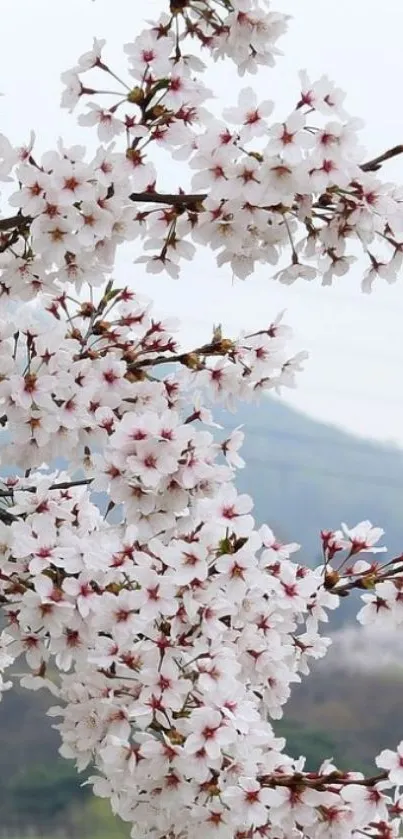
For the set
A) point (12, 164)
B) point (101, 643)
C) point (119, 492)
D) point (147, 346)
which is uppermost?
point (12, 164)

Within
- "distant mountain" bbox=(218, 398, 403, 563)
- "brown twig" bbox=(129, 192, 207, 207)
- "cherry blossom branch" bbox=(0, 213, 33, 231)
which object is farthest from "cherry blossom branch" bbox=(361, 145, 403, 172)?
"distant mountain" bbox=(218, 398, 403, 563)

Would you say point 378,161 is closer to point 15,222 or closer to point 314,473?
point 15,222

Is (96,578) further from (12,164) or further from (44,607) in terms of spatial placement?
(12,164)

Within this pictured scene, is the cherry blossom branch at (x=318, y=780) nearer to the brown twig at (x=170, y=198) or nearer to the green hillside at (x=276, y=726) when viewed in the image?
the brown twig at (x=170, y=198)

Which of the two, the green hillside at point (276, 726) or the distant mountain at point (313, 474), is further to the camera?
the distant mountain at point (313, 474)

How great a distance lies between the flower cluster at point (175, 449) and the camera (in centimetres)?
117

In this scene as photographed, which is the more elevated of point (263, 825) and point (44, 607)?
point (44, 607)

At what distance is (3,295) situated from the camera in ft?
4.59

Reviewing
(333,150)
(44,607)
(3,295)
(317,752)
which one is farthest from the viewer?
(317,752)

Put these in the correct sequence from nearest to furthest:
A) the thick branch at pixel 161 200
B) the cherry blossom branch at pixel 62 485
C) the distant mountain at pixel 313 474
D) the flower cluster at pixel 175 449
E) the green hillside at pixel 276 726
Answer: the flower cluster at pixel 175 449
the thick branch at pixel 161 200
the cherry blossom branch at pixel 62 485
the green hillside at pixel 276 726
the distant mountain at pixel 313 474

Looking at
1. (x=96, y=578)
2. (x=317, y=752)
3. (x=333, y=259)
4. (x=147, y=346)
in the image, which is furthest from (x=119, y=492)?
(x=317, y=752)

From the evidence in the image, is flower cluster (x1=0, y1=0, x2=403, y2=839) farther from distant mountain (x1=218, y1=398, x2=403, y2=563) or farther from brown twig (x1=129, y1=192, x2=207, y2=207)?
distant mountain (x1=218, y1=398, x2=403, y2=563)

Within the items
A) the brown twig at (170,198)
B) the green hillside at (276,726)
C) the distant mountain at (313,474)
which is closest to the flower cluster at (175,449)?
the brown twig at (170,198)

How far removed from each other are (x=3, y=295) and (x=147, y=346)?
21cm
